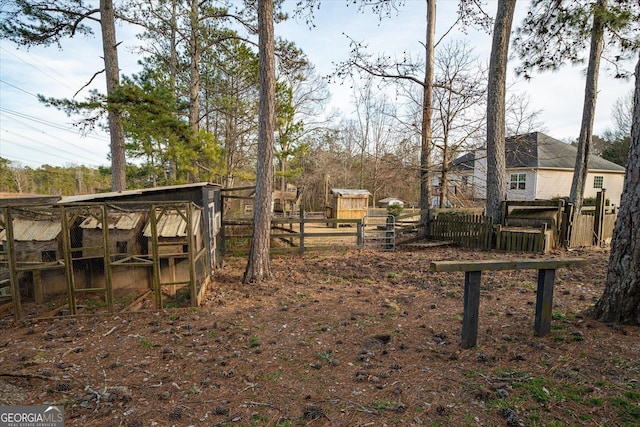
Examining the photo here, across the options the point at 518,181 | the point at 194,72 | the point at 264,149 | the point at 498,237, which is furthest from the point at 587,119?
the point at 518,181

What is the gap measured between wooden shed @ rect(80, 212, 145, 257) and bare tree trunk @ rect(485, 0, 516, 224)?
32.0ft

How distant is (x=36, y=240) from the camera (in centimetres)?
533

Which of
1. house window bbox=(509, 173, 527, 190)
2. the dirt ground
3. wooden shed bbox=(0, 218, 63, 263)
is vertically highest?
house window bbox=(509, 173, 527, 190)

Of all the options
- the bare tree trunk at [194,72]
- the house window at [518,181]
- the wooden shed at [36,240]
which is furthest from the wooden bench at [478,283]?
the house window at [518,181]

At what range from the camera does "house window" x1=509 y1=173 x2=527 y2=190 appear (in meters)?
24.1

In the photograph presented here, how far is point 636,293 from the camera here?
309 centimetres

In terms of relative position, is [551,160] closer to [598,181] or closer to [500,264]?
[598,181]

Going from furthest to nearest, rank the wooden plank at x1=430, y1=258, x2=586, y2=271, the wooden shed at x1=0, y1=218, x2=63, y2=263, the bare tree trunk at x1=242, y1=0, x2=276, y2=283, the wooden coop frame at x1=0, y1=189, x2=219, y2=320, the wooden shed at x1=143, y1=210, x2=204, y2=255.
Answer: the bare tree trunk at x1=242, y1=0, x2=276, y2=283 → the wooden shed at x1=143, y1=210, x2=204, y2=255 → the wooden shed at x1=0, y1=218, x2=63, y2=263 → the wooden coop frame at x1=0, y1=189, x2=219, y2=320 → the wooden plank at x1=430, y1=258, x2=586, y2=271

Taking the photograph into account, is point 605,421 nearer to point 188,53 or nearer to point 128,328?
point 128,328

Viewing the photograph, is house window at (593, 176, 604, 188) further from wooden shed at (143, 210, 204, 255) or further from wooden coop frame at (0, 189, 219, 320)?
wooden shed at (143, 210, 204, 255)

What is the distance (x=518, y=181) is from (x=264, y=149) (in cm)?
2446

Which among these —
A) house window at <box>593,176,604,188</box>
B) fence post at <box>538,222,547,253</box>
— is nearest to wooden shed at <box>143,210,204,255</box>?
fence post at <box>538,222,547,253</box>

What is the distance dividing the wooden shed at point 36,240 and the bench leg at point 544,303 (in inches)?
283

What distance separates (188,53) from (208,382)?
12.8 meters
